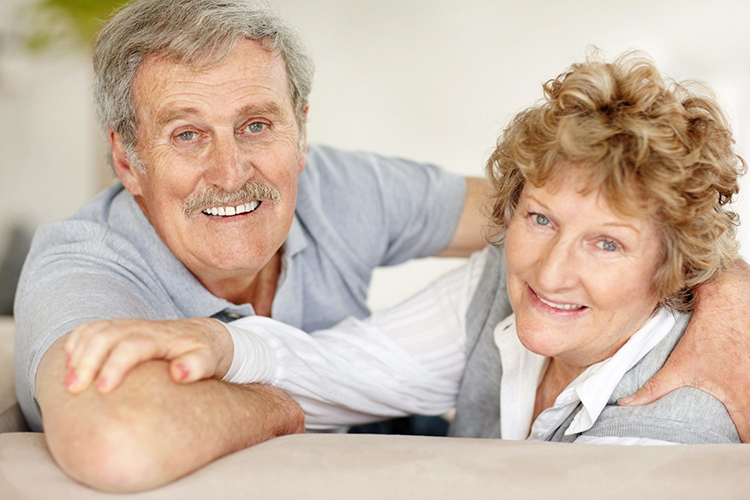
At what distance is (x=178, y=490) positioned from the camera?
97 centimetres

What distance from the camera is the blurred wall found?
4.68 metres

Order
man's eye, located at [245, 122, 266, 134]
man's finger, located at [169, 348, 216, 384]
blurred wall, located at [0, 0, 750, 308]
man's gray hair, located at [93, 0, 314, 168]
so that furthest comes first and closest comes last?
blurred wall, located at [0, 0, 750, 308], man's eye, located at [245, 122, 266, 134], man's gray hair, located at [93, 0, 314, 168], man's finger, located at [169, 348, 216, 384]

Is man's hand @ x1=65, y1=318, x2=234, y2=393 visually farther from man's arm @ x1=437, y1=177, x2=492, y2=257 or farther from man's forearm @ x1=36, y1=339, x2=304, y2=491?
man's arm @ x1=437, y1=177, x2=492, y2=257

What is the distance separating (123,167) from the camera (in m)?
1.69

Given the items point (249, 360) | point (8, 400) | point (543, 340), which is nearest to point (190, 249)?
point (249, 360)

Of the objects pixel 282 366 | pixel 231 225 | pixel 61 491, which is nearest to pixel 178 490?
pixel 61 491

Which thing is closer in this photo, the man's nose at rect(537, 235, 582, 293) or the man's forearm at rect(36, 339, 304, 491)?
the man's forearm at rect(36, 339, 304, 491)

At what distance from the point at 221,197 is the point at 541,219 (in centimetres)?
66

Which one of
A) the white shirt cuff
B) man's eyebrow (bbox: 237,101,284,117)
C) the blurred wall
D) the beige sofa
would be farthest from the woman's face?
the blurred wall

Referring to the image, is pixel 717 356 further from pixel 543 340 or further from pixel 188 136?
pixel 188 136

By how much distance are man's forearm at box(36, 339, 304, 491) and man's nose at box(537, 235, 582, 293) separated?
1.74ft

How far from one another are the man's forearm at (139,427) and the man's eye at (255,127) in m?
0.64

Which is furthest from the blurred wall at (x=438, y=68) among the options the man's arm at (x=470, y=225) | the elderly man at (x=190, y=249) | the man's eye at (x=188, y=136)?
the man's eye at (x=188, y=136)

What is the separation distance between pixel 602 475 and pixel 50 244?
1.20 m
